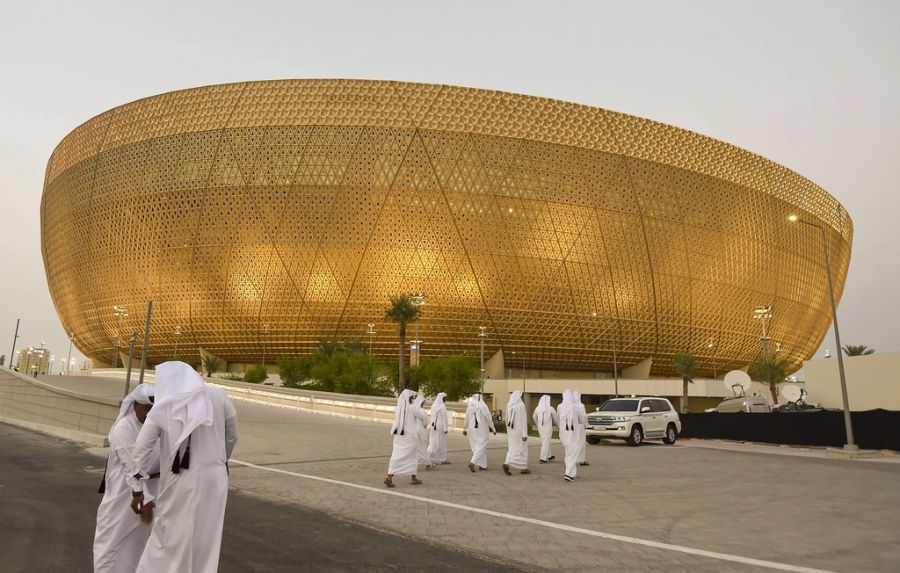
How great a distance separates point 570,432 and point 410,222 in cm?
3751

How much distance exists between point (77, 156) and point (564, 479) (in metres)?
60.3

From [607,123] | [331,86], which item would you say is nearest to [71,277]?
[331,86]

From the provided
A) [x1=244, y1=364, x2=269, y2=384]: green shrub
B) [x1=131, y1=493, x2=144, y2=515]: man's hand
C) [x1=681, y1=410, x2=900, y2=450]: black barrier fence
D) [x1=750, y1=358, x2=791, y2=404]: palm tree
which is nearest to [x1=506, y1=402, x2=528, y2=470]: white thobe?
[x1=131, y1=493, x2=144, y2=515]: man's hand

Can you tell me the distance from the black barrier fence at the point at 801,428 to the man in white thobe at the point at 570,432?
12.1 metres

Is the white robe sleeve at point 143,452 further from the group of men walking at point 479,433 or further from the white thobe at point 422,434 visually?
the white thobe at point 422,434

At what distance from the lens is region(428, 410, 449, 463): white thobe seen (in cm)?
1255

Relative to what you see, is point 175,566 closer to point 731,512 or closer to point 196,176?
point 731,512

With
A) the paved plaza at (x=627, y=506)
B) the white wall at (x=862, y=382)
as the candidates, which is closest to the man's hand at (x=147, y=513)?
the paved plaza at (x=627, y=506)

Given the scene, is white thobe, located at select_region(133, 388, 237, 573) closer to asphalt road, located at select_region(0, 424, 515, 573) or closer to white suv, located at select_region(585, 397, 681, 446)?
asphalt road, located at select_region(0, 424, 515, 573)

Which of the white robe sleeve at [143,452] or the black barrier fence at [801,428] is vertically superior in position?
the white robe sleeve at [143,452]

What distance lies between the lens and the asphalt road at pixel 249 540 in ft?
15.2

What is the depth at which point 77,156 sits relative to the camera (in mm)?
55344

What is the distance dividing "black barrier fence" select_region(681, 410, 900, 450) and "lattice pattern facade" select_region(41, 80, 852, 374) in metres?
25.8

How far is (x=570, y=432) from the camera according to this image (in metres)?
11.1
